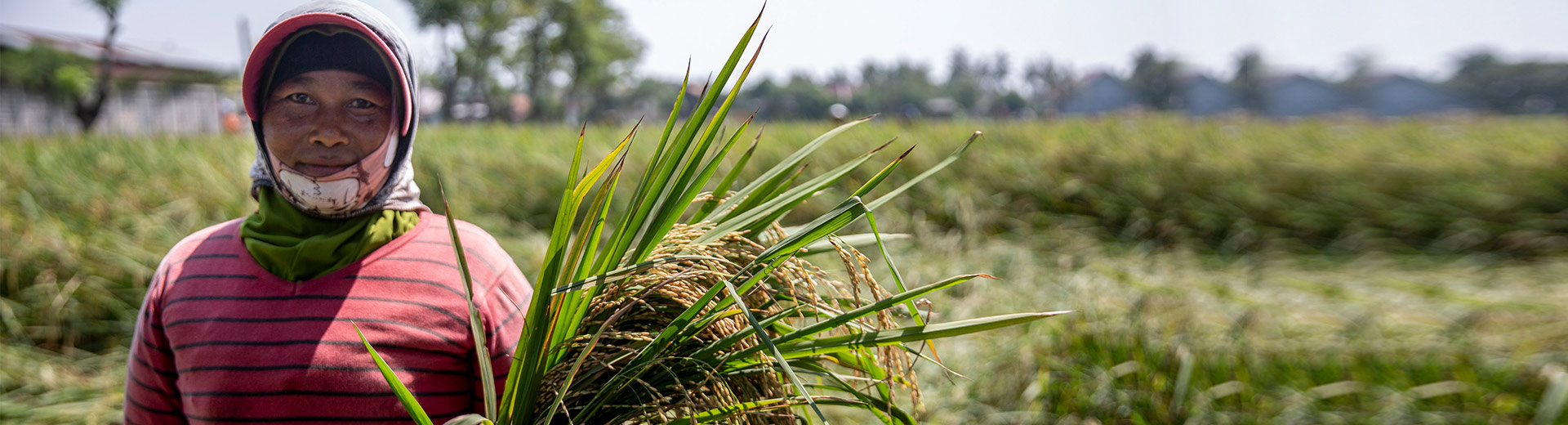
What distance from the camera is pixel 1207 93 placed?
21391 mm

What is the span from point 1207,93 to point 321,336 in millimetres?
24496

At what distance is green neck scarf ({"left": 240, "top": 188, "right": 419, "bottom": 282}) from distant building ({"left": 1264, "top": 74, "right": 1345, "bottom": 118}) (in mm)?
17718

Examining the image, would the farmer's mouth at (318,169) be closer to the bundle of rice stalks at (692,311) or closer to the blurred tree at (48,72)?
the bundle of rice stalks at (692,311)

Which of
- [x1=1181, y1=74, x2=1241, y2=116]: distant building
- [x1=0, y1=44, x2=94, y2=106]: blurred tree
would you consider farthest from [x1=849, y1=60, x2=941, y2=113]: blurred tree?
[x1=0, y1=44, x2=94, y2=106]: blurred tree

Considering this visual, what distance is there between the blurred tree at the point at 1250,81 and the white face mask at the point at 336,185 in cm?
1796

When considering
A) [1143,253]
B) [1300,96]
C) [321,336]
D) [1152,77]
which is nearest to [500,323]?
[321,336]

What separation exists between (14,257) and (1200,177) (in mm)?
6228

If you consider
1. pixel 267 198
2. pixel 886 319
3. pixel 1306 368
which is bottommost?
pixel 1306 368

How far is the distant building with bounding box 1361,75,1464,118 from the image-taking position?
13.7 meters

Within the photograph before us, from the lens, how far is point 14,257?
3.18 meters

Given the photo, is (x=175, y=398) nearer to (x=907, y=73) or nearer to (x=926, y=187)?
(x=926, y=187)

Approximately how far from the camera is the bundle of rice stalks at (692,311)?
2.40ft

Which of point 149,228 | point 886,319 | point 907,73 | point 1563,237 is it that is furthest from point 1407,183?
point 907,73

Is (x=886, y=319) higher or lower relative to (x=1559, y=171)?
higher
